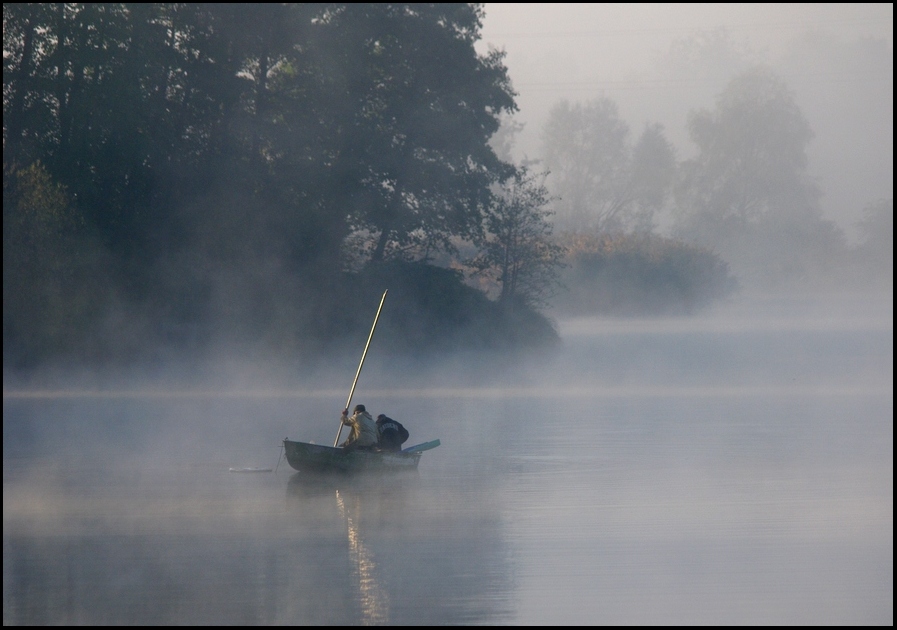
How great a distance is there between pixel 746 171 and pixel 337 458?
238 ft

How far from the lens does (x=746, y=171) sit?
8425 centimetres

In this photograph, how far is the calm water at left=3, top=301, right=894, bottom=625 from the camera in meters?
10.1

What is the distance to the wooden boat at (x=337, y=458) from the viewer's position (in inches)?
621

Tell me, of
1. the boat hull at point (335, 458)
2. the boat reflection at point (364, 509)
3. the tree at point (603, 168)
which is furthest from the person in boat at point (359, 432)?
the tree at point (603, 168)

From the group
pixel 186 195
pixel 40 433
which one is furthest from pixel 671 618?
pixel 186 195

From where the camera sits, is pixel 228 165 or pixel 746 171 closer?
pixel 228 165

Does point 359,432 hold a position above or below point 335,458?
above

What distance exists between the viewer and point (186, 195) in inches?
1378

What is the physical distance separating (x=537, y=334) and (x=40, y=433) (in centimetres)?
2184

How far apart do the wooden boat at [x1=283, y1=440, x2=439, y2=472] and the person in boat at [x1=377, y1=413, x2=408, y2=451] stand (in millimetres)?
138

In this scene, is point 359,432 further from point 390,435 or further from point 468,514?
point 468,514

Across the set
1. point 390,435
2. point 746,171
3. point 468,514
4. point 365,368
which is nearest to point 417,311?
point 365,368

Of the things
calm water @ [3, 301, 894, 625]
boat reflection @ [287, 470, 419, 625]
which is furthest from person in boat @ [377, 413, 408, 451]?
calm water @ [3, 301, 894, 625]

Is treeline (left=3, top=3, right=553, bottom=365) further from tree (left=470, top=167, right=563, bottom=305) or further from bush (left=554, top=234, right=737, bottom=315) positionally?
bush (left=554, top=234, right=737, bottom=315)
